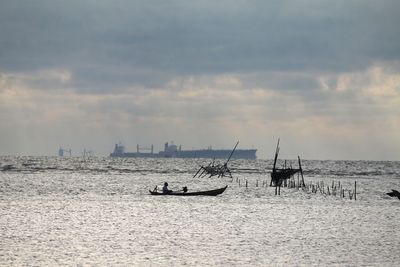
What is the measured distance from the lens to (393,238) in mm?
28703

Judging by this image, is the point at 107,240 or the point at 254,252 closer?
the point at 254,252

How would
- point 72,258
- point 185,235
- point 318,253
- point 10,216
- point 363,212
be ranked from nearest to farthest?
1. point 72,258
2. point 318,253
3. point 185,235
4. point 10,216
5. point 363,212

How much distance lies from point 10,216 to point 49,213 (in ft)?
9.99

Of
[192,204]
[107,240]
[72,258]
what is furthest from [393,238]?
[192,204]

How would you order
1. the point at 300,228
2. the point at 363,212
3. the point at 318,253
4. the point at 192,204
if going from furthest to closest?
the point at 192,204, the point at 363,212, the point at 300,228, the point at 318,253

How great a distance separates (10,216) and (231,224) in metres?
13.8

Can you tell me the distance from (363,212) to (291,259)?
24147 millimetres

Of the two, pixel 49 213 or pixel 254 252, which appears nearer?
pixel 254 252

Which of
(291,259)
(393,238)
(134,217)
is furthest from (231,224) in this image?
(291,259)

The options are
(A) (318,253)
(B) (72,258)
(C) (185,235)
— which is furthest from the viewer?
(C) (185,235)

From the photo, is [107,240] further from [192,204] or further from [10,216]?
[192,204]

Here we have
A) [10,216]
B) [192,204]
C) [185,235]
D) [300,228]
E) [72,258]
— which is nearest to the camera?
[72,258]

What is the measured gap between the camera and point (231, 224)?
33.5 metres

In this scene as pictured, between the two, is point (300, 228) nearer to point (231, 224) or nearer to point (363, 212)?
point (231, 224)
